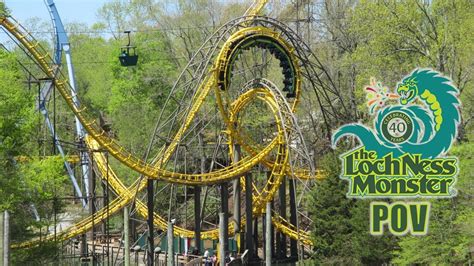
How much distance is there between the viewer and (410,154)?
23219 millimetres

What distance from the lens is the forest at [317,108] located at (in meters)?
24.5

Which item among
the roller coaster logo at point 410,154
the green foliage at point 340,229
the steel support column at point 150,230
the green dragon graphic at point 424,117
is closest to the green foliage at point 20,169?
the steel support column at point 150,230

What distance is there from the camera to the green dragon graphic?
23.5m

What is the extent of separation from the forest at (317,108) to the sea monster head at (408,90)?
5.68 ft

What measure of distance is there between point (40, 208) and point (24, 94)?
333cm

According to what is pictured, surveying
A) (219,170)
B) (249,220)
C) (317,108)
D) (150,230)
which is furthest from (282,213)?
(317,108)

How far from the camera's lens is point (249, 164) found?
31.5 meters

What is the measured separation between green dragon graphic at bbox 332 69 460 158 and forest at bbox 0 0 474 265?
647mm

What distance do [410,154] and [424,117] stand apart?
107cm

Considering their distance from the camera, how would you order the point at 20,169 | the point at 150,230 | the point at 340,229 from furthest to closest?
1. the point at 150,230
2. the point at 340,229
3. the point at 20,169

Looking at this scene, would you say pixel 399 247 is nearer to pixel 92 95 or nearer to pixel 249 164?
pixel 249 164

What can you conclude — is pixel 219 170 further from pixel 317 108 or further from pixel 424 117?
pixel 317 108

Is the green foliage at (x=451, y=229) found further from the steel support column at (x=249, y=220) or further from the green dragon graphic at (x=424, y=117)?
the steel support column at (x=249, y=220)

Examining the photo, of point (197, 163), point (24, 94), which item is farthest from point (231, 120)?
point (197, 163)
